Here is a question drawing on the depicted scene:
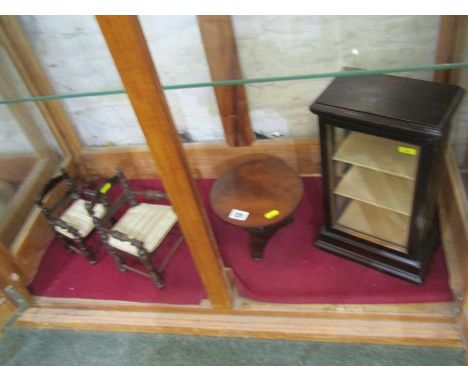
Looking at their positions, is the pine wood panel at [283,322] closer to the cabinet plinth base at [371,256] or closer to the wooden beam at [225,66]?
the cabinet plinth base at [371,256]

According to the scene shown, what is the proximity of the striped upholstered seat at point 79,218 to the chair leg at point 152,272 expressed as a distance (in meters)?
0.30

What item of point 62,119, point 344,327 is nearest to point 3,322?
point 62,119

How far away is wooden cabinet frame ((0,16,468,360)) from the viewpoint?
0.87m

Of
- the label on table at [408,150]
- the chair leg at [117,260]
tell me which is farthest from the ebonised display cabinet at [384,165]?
the chair leg at [117,260]

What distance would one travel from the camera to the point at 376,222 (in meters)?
1.38

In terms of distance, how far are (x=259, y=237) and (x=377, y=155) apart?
0.47 m

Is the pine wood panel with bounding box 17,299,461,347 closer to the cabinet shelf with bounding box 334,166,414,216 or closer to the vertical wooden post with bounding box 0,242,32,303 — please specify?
the vertical wooden post with bounding box 0,242,32,303

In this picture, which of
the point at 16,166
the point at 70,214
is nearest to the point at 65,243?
Result: the point at 70,214

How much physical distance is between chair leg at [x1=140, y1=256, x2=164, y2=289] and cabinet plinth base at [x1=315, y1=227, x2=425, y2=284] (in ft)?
1.83

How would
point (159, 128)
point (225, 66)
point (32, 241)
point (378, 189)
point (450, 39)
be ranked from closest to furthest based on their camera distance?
point (159, 128)
point (450, 39)
point (378, 189)
point (225, 66)
point (32, 241)

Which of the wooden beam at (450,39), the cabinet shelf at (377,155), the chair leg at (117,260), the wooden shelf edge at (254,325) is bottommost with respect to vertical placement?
the wooden shelf edge at (254,325)

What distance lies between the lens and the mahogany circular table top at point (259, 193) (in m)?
1.34

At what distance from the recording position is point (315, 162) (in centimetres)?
167

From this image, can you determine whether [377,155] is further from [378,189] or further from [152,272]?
[152,272]
